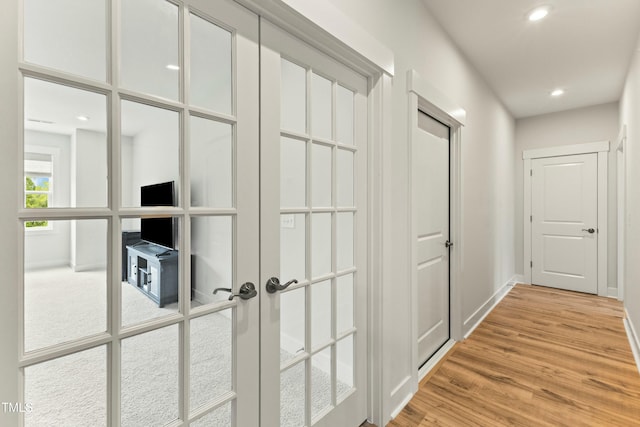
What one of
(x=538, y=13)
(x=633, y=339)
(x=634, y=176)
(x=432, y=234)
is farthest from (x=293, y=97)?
(x=633, y=339)

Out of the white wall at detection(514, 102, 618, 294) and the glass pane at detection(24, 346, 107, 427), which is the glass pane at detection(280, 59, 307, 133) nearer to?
the glass pane at detection(24, 346, 107, 427)

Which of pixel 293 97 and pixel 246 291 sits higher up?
pixel 293 97

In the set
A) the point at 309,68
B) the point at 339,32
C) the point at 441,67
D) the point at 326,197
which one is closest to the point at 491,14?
the point at 441,67

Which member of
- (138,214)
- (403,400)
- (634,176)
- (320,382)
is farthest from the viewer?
(634,176)

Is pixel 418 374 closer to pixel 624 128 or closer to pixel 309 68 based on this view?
pixel 309 68

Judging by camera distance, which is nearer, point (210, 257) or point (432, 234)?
point (210, 257)

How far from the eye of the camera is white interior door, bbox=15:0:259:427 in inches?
28.2

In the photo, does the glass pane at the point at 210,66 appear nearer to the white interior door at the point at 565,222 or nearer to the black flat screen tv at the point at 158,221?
the black flat screen tv at the point at 158,221

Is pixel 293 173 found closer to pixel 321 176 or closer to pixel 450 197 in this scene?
pixel 321 176

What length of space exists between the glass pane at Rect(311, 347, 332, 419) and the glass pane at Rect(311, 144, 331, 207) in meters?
0.73

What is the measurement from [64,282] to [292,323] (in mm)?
825

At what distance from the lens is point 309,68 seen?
1349 millimetres

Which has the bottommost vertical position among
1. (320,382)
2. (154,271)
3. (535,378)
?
(535,378)

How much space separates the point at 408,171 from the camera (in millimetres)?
1910
